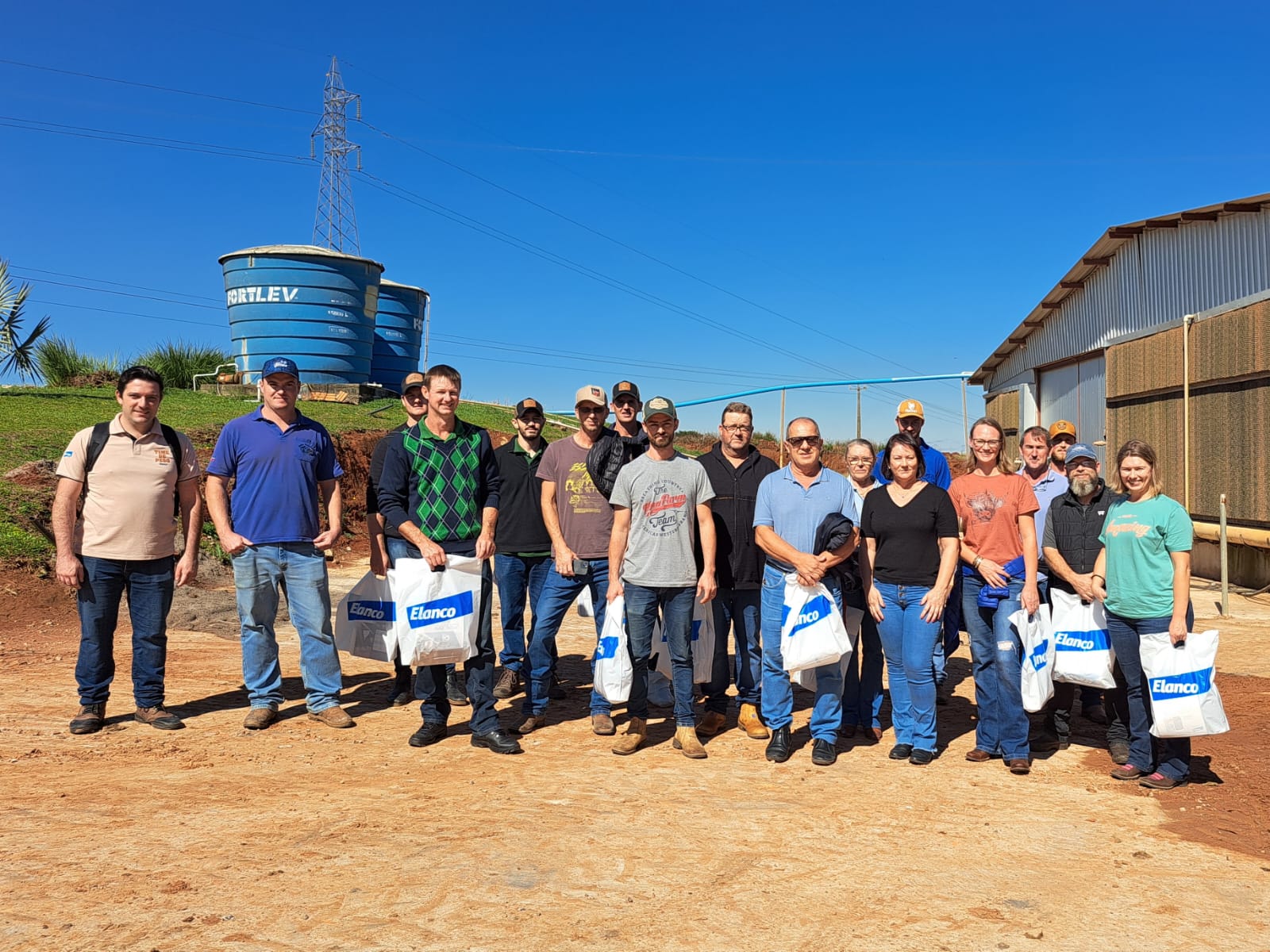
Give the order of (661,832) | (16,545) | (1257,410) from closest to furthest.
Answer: (661,832) → (16,545) → (1257,410)

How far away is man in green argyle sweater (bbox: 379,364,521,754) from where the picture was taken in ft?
17.1

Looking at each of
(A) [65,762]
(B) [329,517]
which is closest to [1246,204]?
(B) [329,517]

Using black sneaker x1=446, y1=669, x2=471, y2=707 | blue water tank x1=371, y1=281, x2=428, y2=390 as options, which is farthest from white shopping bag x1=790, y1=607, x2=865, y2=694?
blue water tank x1=371, y1=281, x2=428, y2=390

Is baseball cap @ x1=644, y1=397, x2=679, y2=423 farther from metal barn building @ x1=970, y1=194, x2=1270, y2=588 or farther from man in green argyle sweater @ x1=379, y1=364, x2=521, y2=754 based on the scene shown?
metal barn building @ x1=970, y1=194, x2=1270, y2=588

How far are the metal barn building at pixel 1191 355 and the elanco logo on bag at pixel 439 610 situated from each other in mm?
9987

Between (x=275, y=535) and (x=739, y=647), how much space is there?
9.55ft

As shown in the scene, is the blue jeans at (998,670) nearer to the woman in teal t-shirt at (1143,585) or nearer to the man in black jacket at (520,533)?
the woman in teal t-shirt at (1143,585)

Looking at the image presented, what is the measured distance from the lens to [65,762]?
4824mm

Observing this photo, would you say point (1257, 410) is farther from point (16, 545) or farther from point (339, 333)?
point (339, 333)

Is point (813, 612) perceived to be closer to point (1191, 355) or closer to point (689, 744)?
point (689, 744)

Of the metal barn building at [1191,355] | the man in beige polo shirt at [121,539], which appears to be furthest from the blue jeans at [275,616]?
the metal barn building at [1191,355]

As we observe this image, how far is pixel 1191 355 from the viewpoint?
12508 millimetres

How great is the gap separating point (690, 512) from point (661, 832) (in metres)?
1.87

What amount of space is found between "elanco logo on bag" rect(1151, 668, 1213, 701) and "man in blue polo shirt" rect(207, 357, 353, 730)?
446 cm
